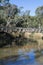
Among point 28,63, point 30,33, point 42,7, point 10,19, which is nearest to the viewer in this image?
point 28,63

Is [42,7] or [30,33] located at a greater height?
[42,7]

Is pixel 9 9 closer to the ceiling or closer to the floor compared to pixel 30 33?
closer to the ceiling

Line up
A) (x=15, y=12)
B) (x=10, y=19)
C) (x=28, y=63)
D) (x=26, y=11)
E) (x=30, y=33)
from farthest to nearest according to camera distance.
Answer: (x=26, y=11)
(x=15, y=12)
(x=10, y=19)
(x=30, y=33)
(x=28, y=63)

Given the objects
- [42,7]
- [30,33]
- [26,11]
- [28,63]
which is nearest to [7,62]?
[28,63]

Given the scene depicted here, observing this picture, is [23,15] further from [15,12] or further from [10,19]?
[10,19]

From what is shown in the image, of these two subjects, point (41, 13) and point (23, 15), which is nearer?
point (23, 15)

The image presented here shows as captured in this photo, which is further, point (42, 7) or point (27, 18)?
point (42, 7)

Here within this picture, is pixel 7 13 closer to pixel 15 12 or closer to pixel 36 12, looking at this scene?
pixel 15 12

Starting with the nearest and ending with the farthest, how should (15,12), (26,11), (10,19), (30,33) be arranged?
(30,33), (10,19), (15,12), (26,11)

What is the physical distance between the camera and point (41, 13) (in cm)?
10081

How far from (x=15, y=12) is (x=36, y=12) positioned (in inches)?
817

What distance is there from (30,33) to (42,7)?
4695 cm

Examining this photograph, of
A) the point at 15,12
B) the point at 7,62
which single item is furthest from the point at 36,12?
the point at 7,62

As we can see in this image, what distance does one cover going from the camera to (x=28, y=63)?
18203mm
